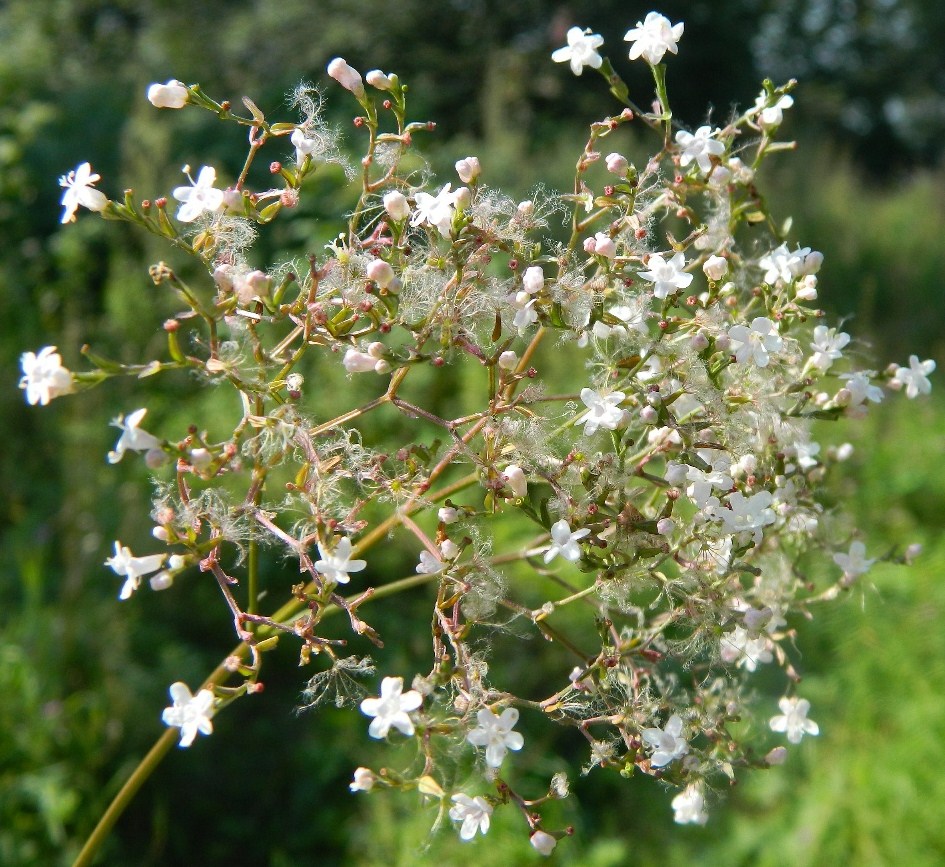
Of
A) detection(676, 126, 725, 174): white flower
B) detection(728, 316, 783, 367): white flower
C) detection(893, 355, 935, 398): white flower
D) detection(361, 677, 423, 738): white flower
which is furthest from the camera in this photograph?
detection(893, 355, 935, 398): white flower

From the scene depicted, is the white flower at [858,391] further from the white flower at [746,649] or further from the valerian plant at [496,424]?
the white flower at [746,649]

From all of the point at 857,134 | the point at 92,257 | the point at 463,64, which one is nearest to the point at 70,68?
the point at 463,64

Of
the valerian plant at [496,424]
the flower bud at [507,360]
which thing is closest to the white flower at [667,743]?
the valerian plant at [496,424]

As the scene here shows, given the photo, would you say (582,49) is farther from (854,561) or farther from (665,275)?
(854,561)

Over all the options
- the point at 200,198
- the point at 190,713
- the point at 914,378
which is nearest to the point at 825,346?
the point at 914,378

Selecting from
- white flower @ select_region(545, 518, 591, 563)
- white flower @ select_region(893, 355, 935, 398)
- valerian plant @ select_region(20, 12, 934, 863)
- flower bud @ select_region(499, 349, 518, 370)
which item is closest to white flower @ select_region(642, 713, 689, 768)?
valerian plant @ select_region(20, 12, 934, 863)

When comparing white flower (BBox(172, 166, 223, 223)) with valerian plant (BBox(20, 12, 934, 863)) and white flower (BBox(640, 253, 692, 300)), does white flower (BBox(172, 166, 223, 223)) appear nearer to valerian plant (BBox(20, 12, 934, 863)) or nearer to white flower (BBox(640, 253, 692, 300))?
valerian plant (BBox(20, 12, 934, 863))
